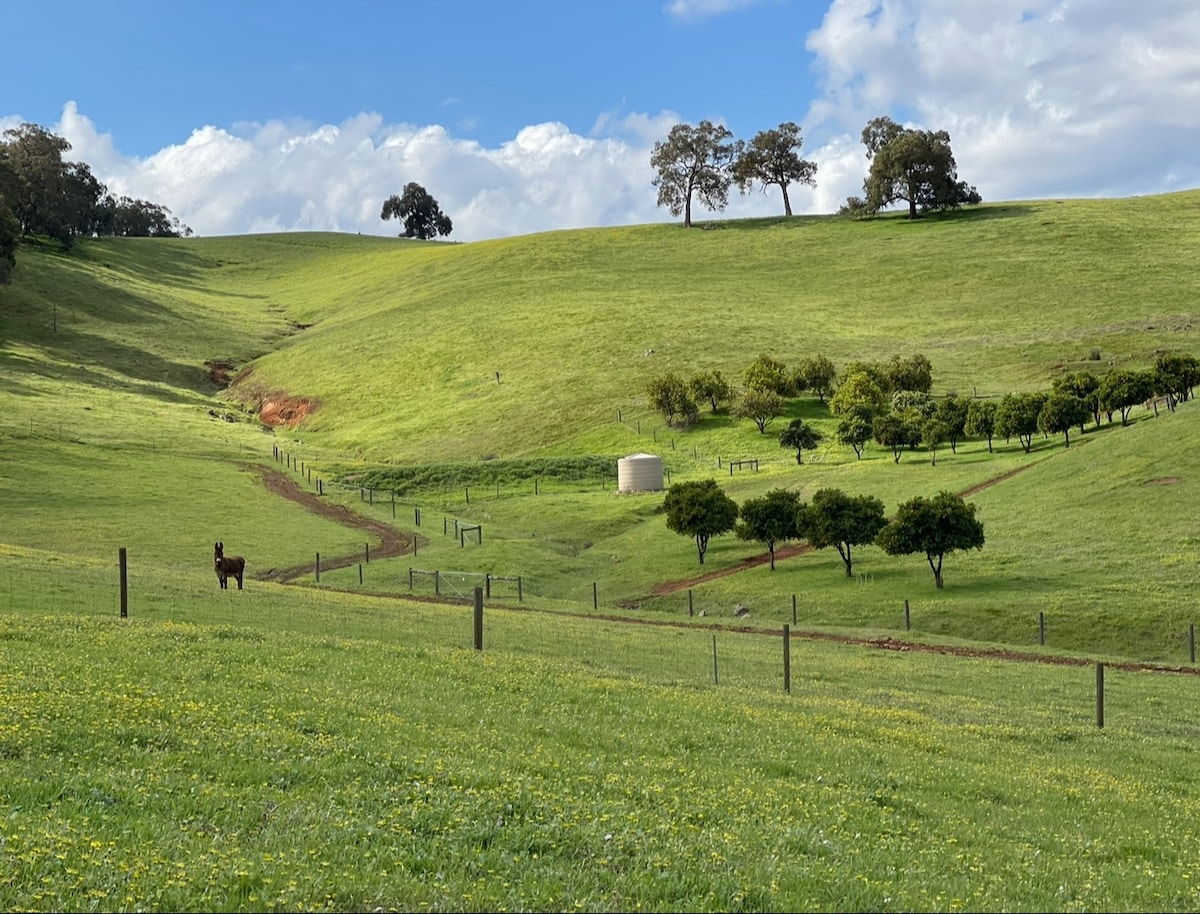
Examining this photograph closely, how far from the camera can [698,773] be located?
13883mm

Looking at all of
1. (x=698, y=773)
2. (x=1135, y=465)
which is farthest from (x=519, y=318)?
(x=698, y=773)

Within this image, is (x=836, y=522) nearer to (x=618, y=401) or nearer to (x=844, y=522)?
(x=844, y=522)

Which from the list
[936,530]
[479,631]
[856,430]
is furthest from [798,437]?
[479,631]

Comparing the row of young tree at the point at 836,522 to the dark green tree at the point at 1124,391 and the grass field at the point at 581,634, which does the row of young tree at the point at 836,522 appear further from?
the dark green tree at the point at 1124,391

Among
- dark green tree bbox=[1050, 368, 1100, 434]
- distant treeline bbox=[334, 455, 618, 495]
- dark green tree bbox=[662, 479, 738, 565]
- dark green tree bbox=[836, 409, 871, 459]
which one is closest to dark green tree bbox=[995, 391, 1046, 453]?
dark green tree bbox=[1050, 368, 1100, 434]

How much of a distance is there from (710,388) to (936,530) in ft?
157

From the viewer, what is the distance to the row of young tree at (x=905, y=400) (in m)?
70.8

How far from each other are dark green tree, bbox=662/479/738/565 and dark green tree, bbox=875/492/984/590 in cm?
1028

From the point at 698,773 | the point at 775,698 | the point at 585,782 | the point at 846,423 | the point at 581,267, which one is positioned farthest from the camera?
the point at 581,267

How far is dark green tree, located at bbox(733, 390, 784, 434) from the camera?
8631 centimetres

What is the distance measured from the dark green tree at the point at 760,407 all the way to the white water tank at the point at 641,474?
48.1 ft

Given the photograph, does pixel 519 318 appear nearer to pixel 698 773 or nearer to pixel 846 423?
pixel 846 423

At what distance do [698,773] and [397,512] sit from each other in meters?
60.2

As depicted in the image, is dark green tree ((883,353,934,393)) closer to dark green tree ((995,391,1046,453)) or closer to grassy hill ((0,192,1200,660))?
grassy hill ((0,192,1200,660))
